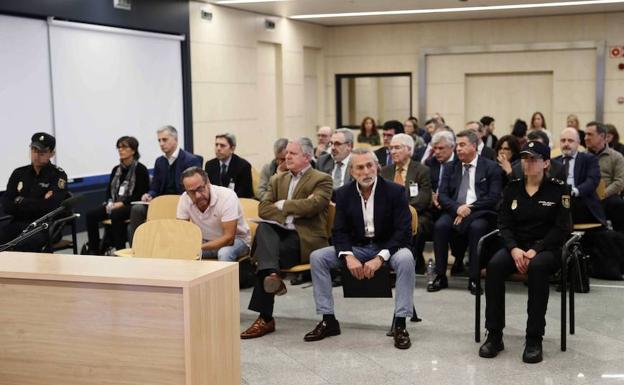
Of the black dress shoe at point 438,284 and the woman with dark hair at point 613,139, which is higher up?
the woman with dark hair at point 613,139

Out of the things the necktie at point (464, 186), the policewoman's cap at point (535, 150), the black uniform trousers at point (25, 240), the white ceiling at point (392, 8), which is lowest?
the black uniform trousers at point (25, 240)

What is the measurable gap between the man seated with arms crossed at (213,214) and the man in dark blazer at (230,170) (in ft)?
6.47

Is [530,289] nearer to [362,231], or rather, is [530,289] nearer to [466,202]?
[362,231]

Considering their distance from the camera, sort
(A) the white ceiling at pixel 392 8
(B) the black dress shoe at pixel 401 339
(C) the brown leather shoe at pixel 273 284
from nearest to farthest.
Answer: (B) the black dress shoe at pixel 401 339
(C) the brown leather shoe at pixel 273 284
(A) the white ceiling at pixel 392 8

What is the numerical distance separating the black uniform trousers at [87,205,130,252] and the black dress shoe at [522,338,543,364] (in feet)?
13.6

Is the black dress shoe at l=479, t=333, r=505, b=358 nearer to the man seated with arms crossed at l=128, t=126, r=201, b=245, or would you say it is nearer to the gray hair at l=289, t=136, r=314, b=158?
the gray hair at l=289, t=136, r=314, b=158

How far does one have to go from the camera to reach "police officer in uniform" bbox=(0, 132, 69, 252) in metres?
6.59

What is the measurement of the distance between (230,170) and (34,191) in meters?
1.86

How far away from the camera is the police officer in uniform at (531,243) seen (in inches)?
186

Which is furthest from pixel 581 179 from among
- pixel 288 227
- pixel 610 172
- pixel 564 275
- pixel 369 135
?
pixel 369 135

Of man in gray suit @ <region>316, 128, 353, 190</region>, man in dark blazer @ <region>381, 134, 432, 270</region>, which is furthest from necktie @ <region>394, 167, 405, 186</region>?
man in gray suit @ <region>316, 128, 353, 190</region>

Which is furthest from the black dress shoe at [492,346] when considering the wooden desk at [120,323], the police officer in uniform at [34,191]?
the police officer in uniform at [34,191]

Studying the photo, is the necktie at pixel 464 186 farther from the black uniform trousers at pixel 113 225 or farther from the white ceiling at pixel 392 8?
the white ceiling at pixel 392 8

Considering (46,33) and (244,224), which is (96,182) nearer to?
(46,33)
